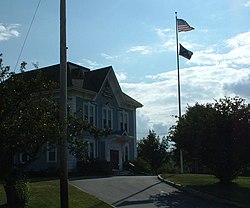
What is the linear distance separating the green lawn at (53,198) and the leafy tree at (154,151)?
33700 mm

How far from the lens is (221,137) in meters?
26.8

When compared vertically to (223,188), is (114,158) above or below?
above

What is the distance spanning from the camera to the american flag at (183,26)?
39.9 m

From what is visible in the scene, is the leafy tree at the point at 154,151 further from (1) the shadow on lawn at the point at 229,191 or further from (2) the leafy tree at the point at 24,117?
(2) the leafy tree at the point at 24,117

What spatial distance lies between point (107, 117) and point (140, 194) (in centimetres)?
1981

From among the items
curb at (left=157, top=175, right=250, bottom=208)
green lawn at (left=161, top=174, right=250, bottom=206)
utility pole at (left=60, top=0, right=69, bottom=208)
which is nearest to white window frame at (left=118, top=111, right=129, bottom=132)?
→ green lawn at (left=161, top=174, right=250, bottom=206)

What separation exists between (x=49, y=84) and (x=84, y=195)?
7.89 metres

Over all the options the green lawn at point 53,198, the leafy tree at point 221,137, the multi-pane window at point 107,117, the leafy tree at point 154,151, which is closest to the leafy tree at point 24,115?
the green lawn at point 53,198

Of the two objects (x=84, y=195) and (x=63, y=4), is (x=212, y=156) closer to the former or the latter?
(x=84, y=195)

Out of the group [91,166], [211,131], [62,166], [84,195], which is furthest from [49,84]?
[91,166]

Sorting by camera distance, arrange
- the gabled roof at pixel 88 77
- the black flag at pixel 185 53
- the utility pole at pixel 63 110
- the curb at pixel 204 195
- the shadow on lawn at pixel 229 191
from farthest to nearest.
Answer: the black flag at pixel 185 53, the gabled roof at pixel 88 77, the shadow on lawn at pixel 229 191, the curb at pixel 204 195, the utility pole at pixel 63 110

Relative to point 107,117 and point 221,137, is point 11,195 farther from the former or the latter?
point 107,117

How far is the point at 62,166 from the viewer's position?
14688 mm

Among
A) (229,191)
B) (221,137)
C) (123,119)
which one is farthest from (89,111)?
(229,191)
